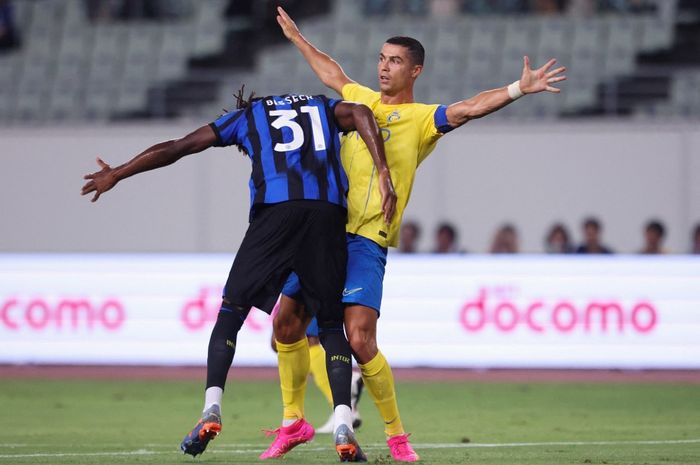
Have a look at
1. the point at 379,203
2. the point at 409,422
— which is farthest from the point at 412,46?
the point at 409,422

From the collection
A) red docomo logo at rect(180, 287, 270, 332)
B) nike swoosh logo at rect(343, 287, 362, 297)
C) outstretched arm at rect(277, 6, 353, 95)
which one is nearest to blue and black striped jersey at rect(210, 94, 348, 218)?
nike swoosh logo at rect(343, 287, 362, 297)

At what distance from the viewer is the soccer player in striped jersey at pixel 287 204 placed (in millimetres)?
6852

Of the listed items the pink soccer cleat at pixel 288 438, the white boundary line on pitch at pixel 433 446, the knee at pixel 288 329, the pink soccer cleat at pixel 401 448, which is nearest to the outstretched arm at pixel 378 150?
the knee at pixel 288 329

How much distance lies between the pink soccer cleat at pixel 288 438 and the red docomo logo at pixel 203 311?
619 centimetres

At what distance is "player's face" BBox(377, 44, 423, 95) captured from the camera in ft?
24.2

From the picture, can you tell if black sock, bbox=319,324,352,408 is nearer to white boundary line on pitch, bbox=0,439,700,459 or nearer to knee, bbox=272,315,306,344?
knee, bbox=272,315,306,344

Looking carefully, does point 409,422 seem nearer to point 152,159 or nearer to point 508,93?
point 508,93

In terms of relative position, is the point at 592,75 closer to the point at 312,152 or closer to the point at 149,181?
the point at 149,181

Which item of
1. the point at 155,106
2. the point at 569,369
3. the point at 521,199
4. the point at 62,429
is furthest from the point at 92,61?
the point at 62,429

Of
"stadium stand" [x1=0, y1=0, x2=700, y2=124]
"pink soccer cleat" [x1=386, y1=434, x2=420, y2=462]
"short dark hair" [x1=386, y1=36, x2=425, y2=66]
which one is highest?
"stadium stand" [x1=0, y1=0, x2=700, y2=124]

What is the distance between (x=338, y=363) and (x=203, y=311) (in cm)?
683

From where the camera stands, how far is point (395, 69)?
7387 millimetres

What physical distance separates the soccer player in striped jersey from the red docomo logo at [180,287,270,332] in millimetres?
6680

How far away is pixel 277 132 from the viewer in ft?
22.9
